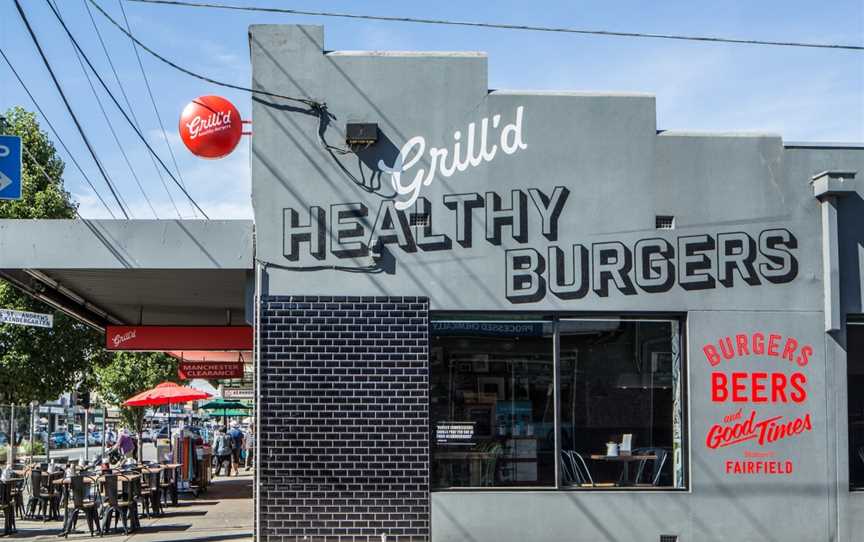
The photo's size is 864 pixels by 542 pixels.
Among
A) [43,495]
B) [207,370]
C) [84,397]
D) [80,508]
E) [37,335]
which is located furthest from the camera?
[84,397]

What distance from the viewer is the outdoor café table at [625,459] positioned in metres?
12.0

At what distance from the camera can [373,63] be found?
11945 mm

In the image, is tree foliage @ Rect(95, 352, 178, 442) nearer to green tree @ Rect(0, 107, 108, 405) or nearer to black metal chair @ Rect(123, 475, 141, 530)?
green tree @ Rect(0, 107, 108, 405)

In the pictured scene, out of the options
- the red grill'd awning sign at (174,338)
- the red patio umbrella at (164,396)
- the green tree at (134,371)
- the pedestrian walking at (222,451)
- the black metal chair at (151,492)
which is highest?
the red grill'd awning sign at (174,338)

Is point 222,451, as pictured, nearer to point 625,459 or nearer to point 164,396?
point 164,396

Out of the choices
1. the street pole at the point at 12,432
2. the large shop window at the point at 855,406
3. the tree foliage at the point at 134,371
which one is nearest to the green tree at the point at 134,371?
the tree foliage at the point at 134,371

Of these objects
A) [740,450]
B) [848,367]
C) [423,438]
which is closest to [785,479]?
[740,450]

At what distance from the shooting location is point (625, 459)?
39.4 feet

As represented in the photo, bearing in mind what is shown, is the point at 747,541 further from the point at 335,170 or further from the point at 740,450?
the point at 335,170

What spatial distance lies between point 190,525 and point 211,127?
7266 mm

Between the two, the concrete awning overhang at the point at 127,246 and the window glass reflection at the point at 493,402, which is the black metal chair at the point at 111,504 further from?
the window glass reflection at the point at 493,402

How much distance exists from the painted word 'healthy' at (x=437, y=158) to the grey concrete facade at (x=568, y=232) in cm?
2

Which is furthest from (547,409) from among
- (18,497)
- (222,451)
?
(222,451)

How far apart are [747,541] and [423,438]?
13.2 ft
